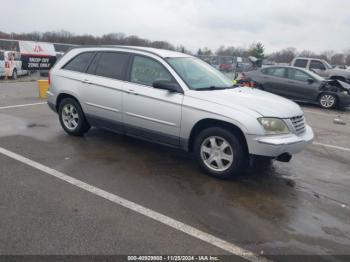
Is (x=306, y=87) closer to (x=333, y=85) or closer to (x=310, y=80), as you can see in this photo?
(x=310, y=80)

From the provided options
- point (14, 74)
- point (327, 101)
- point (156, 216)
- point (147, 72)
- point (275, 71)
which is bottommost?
point (156, 216)

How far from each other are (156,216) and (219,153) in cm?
148

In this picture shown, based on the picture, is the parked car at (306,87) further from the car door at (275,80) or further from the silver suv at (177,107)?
the silver suv at (177,107)

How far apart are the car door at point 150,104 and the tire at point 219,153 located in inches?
16.5

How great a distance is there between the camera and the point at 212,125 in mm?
4688

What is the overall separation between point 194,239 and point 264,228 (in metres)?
0.79

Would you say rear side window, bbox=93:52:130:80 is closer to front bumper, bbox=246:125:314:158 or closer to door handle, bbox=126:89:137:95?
door handle, bbox=126:89:137:95

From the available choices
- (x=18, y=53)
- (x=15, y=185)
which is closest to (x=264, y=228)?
(x=15, y=185)

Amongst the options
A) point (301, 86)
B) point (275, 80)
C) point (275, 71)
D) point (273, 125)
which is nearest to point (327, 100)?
point (301, 86)

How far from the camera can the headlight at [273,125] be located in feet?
14.2

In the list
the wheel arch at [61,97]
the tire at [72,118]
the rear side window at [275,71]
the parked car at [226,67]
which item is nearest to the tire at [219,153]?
the tire at [72,118]

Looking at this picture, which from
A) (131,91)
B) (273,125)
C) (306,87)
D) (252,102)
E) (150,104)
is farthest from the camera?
(306,87)

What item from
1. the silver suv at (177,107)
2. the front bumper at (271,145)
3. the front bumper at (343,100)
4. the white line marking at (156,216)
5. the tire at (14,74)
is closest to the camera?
the white line marking at (156,216)

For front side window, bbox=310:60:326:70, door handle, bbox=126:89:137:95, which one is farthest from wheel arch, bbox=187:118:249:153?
front side window, bbox=310:60:326:70
